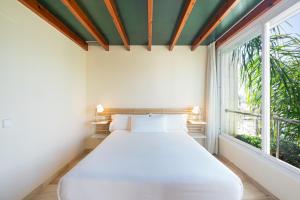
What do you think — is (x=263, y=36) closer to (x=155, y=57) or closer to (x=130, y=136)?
(x=155, y=57)

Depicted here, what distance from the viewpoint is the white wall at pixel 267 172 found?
1983 mm

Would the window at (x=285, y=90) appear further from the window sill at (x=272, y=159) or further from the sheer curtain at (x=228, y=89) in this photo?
the sheer curtain at (x=228, y=89)

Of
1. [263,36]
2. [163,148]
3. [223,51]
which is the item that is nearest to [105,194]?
[163,148]

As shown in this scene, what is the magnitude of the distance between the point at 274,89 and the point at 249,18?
1209 mm

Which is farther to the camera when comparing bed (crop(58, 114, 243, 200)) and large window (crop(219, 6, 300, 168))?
large window (crop(219, 6, 300, 168))

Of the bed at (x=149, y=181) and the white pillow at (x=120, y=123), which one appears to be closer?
the bed at (x=149, y=181)

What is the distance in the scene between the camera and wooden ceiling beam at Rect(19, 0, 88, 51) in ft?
7.40

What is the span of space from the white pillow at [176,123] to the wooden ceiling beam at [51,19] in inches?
98.2

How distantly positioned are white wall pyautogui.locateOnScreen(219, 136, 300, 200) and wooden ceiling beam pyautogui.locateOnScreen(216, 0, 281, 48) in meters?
2.07

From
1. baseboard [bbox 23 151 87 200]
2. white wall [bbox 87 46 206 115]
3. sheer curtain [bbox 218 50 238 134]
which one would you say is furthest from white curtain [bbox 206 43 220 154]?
baseboard [bbox 23 151 87 200]

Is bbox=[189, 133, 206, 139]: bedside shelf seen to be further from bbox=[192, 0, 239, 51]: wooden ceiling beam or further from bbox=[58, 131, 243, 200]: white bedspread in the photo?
bbox=[192, 0, 239, 51]: wooden ceiling beam

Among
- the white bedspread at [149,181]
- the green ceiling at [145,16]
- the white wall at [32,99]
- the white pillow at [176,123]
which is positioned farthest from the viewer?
the white pillow at [176,123]

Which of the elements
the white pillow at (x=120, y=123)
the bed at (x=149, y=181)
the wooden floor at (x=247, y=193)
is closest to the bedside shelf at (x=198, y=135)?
the wooden floor at (x=247, y=193)

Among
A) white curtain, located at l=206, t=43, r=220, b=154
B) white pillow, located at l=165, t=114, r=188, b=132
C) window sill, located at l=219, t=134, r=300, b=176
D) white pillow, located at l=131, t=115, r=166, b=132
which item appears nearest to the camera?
window sill, located at l=219, t=134, r=300, b=176
